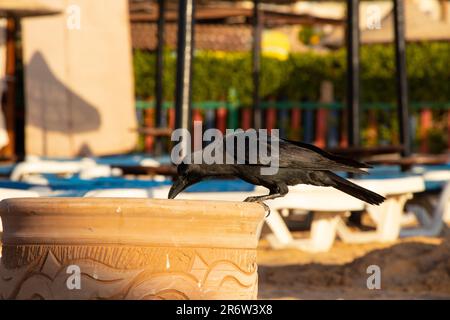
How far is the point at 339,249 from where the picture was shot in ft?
32.6

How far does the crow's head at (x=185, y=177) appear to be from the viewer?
4652 millimetres

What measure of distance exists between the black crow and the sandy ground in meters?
2.40

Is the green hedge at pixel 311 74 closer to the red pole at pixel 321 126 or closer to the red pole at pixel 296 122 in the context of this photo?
the red pole at pixel 296 122

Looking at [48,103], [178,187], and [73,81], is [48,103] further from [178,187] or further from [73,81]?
[178,187]

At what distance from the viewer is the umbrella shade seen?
38.7ft

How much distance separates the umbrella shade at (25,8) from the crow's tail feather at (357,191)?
759cm

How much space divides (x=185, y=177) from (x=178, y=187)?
6 centimetres

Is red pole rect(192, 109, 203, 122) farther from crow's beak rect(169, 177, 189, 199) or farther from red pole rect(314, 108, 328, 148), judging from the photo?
crow's beak rect(169, 177, 189, 199)

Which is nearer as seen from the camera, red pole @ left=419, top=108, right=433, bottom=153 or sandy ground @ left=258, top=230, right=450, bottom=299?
sandy ground @ left=258, top=230, right=450, bottom=299

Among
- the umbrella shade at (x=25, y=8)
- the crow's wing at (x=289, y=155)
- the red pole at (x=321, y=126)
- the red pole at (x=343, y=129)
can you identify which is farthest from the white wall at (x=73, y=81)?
the crow's wing at (x=289, y=155)

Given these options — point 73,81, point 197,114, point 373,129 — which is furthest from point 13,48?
point 373,129

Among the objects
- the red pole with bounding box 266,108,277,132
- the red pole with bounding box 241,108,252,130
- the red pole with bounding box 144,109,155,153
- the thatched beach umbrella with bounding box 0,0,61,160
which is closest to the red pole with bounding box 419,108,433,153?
the red pole with bounding box 266,108,277,132
